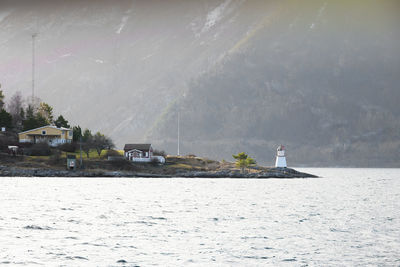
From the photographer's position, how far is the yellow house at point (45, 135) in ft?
512

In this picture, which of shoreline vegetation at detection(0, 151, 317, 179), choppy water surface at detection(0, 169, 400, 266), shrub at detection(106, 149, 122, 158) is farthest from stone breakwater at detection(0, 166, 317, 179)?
choppy water surface at detection(0, 169, 400, 266)

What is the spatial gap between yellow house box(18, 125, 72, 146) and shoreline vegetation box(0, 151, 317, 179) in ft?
43.7

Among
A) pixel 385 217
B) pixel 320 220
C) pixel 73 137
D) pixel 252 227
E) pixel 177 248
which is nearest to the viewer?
pixel 177 248

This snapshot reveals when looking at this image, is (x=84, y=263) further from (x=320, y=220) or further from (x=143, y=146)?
(x=143, y=146)

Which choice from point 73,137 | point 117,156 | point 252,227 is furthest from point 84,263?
point 73,137

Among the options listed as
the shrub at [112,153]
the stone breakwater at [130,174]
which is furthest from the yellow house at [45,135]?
the stone breakwater at [130,174]

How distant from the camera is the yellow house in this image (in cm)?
15600

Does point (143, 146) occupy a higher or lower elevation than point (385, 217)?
higher

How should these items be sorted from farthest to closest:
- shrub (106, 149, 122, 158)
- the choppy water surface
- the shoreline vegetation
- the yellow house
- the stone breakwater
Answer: the yellow house < shrub (106, 149, 122, 158) < the shoreline vegetation < the stone breakwater < the choppy water surface

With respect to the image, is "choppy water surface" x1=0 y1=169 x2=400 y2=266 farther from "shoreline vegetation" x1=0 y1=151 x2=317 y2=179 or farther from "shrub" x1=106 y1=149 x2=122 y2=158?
"shrub" x1=106 y1=149 x2=122 y2=158

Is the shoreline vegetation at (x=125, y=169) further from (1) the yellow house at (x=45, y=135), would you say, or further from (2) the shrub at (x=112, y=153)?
(1) the yellow house at (x=45, y=135)

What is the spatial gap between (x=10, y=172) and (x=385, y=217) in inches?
3932

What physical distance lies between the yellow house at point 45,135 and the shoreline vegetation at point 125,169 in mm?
13311

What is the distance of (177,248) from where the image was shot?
114 ft
